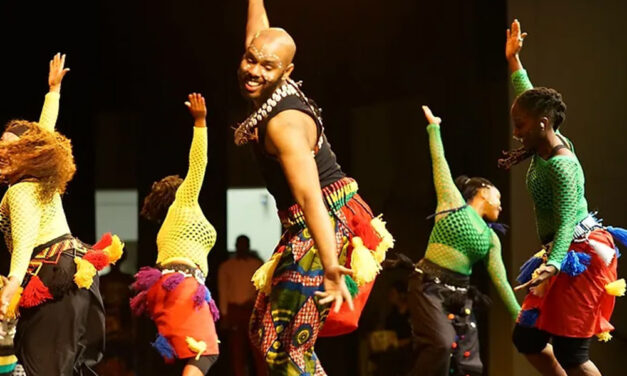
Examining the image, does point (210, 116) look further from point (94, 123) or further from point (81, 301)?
point (81, 301)

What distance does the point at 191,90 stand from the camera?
6.32 meters

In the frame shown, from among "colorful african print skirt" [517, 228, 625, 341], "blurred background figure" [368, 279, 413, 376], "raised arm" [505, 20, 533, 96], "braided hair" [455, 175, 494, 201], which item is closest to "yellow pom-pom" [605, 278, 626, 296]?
"colorful african print skirt" [517, 228, 625, 341]

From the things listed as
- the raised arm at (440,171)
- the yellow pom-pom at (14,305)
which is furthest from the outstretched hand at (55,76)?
the raised arm at (440,171)

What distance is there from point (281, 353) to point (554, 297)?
134 centimetres

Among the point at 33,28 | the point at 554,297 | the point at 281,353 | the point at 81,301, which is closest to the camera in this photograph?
the point at 281,353

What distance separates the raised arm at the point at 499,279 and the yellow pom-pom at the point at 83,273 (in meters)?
2.20

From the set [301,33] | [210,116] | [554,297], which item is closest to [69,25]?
[210,116]

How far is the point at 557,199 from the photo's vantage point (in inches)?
141

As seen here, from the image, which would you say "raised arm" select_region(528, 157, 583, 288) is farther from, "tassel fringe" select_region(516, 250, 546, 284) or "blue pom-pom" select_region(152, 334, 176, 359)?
"blue pom-pom" select_region(152, 334, 176, 359)

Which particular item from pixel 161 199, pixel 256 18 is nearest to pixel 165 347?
pixel 161 199

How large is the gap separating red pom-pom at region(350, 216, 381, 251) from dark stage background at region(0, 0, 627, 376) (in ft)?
11.2

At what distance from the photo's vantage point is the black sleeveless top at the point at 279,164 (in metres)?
2.76

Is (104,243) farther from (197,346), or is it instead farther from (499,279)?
(499,279)

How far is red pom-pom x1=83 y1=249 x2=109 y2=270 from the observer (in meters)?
3.96
